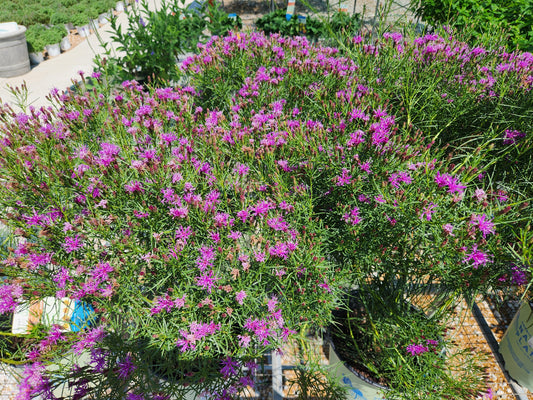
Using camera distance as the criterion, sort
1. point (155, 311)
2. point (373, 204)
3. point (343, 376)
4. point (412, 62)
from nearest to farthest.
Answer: point (155, 311), point (373, 204), point (343, 376), point (412, 62)

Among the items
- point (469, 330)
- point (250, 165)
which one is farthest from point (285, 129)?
point (469, 330)

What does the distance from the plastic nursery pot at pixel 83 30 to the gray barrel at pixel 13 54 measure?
2435 mm

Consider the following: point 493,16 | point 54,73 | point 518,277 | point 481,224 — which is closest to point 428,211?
point 481,224

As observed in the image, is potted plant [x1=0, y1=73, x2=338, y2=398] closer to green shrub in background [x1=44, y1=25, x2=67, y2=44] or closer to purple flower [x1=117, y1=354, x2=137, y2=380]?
purple flower [x1=117, y1=354, x2=137, y2=380]

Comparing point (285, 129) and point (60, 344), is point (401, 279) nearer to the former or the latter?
point (285, 129)

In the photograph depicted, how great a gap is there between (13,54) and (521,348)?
32.4 feet

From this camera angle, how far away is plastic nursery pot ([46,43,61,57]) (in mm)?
8383

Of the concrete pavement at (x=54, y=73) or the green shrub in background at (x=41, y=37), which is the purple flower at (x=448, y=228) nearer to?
the concrete pavement at (x=54, y=73)

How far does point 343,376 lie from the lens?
2.08m

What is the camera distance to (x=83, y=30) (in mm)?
9688

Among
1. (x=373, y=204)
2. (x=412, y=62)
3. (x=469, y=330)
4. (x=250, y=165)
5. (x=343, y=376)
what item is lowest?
(x=469, y=330)

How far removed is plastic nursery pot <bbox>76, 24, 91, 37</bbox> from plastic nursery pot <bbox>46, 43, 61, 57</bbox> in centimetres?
143

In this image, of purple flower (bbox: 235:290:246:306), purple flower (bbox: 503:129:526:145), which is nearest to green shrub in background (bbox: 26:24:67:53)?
purple flower (bbox: 235:290:246:306)

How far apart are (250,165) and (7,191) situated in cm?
150
